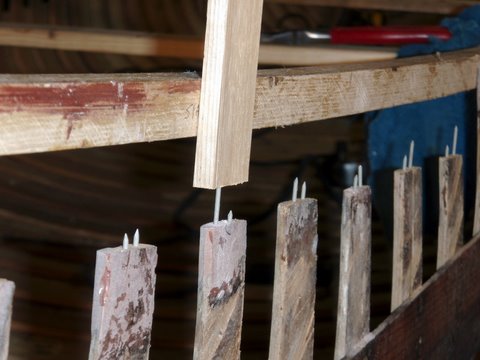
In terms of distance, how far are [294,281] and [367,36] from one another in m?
1.78

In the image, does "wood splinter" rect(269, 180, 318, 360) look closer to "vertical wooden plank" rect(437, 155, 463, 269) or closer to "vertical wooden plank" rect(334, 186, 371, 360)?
"vertical wooden plank" rect(334, 186, 371, 360)

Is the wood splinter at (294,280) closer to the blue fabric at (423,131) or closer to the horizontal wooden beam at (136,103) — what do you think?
the horizontal wooden beam at (136,103)

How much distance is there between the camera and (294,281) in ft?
4.08

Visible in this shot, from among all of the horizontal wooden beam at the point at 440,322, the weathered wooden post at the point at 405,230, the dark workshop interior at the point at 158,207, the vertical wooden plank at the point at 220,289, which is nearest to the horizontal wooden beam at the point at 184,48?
the dark workshop interior at the point at 158,207

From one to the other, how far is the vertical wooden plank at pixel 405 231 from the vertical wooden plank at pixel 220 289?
614 millimetres

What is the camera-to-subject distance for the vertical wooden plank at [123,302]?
2.87ft

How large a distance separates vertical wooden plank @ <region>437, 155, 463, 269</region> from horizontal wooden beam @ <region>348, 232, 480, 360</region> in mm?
27

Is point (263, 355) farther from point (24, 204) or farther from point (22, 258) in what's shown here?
point (24, 204)

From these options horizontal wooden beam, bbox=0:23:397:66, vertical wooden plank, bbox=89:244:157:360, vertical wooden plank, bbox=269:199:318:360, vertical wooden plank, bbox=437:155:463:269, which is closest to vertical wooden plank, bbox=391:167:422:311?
vertical wooden plank, bbox=437:155:463:269

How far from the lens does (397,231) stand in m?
1.68

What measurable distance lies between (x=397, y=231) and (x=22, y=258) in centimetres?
208

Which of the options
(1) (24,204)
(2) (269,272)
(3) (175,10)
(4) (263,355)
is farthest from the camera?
(3) (175,10)

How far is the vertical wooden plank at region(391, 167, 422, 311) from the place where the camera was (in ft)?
5.41

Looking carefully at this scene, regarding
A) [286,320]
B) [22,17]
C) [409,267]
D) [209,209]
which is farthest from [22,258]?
[286,320]
